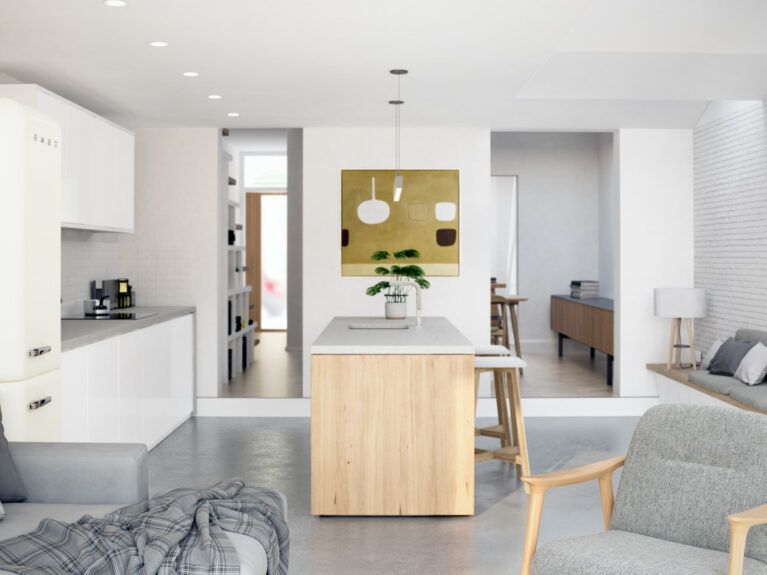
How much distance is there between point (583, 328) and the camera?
29.8 feet

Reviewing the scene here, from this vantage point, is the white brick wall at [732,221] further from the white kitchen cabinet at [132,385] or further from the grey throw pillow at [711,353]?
the white kitchen cabinet at [132,385]

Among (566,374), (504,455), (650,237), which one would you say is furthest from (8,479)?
(566,374)

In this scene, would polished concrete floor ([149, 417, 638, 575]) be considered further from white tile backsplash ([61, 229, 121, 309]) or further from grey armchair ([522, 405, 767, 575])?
white tile backsplash ([61, 229, 121, 309])

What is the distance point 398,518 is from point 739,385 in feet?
9.36

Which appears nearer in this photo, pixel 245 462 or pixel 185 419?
pixel 245 462

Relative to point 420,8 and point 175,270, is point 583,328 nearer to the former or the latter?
point 175,270

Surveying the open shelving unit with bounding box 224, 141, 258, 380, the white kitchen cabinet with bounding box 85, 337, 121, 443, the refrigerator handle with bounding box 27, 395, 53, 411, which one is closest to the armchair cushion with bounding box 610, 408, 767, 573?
the refrigerator handle with bounding box 27, 395, 53, 411

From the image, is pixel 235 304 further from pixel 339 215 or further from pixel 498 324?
pixel 498 324

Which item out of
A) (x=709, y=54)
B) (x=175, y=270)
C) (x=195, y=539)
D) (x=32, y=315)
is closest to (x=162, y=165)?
(x=175, y=270)

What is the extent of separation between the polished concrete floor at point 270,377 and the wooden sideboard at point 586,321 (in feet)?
10.4

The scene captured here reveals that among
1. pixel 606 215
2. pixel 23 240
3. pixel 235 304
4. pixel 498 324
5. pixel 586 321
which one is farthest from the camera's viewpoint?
pixel 606 215

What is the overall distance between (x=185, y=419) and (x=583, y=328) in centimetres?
470

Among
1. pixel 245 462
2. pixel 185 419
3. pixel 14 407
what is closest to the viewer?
pixel 14 407

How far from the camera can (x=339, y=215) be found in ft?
23.3
